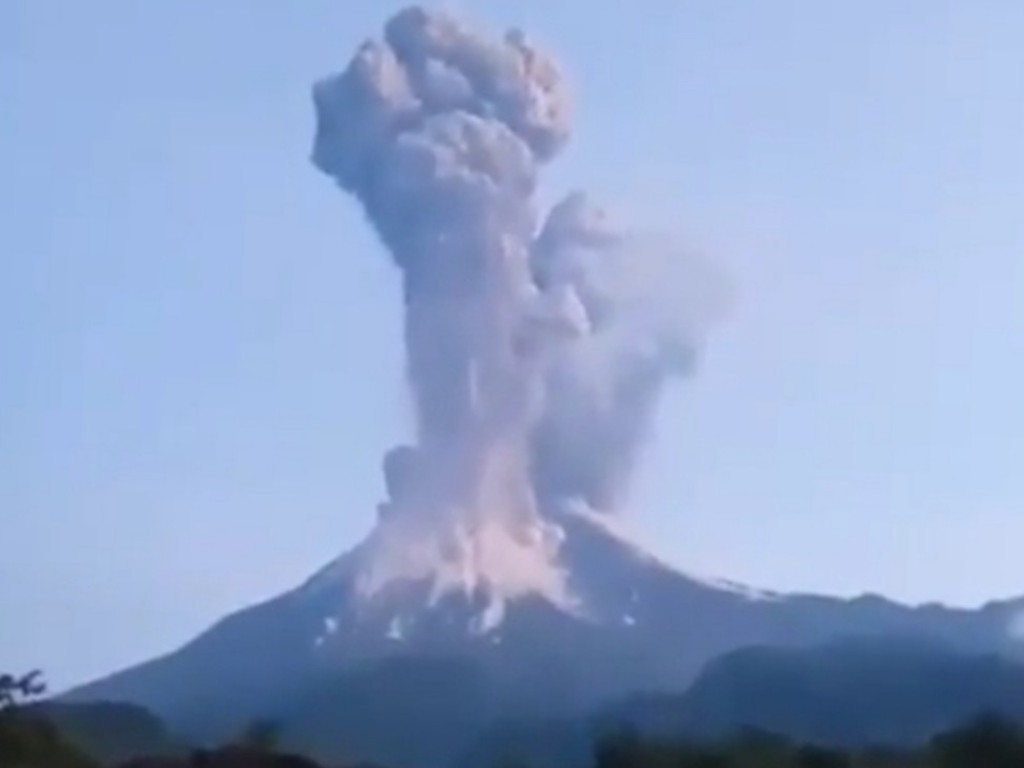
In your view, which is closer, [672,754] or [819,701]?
[672,754]

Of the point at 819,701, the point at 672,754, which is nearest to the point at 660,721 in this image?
the point at 819,701

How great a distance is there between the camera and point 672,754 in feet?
124

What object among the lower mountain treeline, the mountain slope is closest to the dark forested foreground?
the lower mountain treeline

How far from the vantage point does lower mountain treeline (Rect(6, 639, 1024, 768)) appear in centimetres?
3819

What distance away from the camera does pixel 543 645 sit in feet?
352

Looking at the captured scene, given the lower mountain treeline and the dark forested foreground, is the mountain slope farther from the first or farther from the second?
the dark forested foreground

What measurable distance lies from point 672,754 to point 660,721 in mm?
40592

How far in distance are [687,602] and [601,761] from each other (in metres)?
74.3

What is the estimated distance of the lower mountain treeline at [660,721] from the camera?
38188mm

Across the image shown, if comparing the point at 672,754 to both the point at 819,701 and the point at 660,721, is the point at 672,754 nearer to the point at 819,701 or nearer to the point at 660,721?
the point at 660,721

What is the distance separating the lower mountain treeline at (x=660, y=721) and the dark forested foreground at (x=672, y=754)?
5cm

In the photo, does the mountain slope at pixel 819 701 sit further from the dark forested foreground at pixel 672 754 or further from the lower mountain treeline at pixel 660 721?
the dark forested foreground at pixel 672 754

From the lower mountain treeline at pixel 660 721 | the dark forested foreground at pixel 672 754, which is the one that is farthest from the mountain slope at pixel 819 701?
Result: the dark forested foreground at pixel 672 754

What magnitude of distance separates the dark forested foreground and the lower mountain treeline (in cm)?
5
